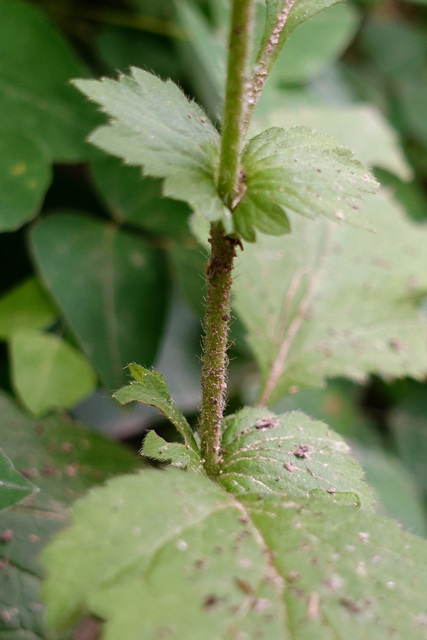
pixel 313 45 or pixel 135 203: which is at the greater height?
pixel 313 45

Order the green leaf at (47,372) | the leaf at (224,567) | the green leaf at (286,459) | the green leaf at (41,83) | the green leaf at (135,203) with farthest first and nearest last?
the green leaf at (135,203)
the green leaf at (41,83)
the green leaf at (47,372)
the green leaf at (286,459)
the leaf at (224,567)

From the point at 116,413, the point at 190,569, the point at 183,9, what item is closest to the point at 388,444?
the point at 116,413

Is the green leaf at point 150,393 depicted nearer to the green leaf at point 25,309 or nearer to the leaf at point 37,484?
the leaf at point 37,484

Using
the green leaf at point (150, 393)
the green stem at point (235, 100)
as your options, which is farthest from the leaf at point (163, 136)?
the green leaf at point (150, 393)

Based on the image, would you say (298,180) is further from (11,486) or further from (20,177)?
(20,177)

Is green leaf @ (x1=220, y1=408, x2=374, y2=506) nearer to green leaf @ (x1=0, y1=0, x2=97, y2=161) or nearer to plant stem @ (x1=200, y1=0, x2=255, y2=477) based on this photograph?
plant stem @ (x1=200, y1=0, x2=255, y2=477)

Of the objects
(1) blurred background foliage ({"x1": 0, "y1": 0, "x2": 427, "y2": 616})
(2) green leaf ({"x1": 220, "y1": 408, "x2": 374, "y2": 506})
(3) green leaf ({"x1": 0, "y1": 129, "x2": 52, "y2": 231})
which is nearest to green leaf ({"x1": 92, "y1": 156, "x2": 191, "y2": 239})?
(1) blurred background foliage ({"x1": 0, "y1": 0, "x2": 427, "y2": 616})

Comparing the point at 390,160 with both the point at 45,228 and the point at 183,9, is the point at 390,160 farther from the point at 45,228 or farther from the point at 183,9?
the point at 45,228

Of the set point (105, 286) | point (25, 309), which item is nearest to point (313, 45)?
point (105, 286)
